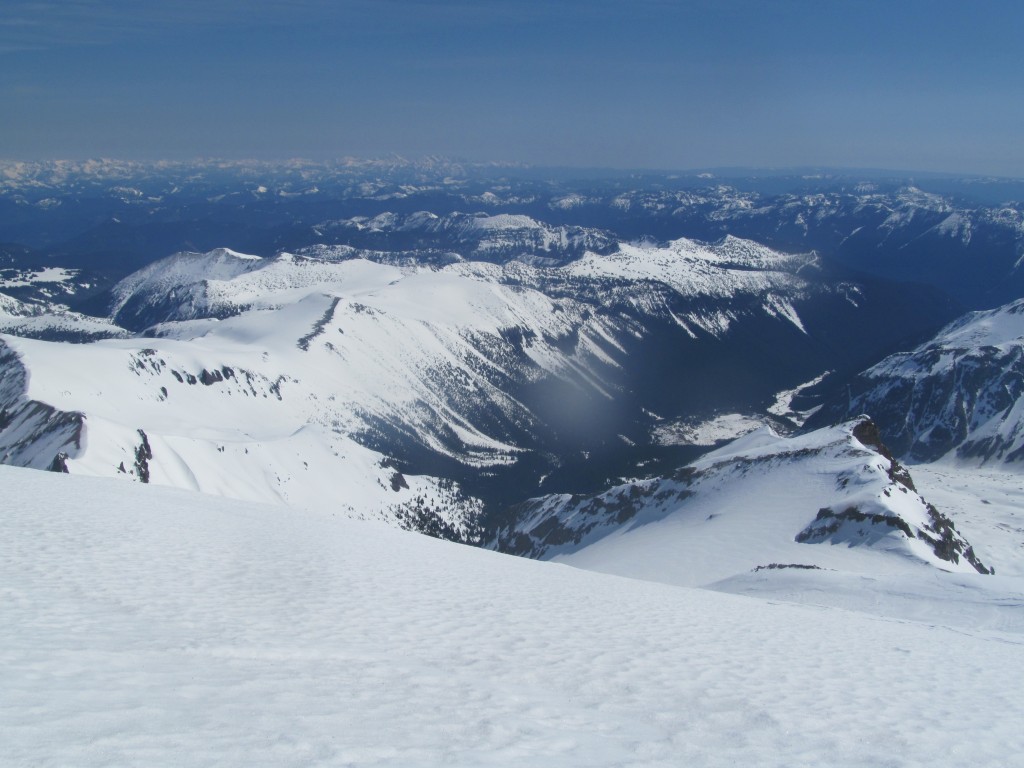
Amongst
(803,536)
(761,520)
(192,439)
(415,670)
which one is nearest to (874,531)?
(803,536)

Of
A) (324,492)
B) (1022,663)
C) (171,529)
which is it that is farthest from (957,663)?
(324,492)

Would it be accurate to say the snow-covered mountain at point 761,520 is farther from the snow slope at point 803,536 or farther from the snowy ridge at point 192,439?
Result: the snowy ridge at point 192,439

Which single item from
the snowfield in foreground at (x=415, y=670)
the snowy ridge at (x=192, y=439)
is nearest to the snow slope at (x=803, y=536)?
the snowfield in foreground at (x=415, y=670)

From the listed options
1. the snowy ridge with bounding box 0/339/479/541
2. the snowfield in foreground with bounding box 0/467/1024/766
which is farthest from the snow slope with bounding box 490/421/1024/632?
the snowy ridge with bounding box 0/339/479/541

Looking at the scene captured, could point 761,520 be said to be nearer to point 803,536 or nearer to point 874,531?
point 803,536

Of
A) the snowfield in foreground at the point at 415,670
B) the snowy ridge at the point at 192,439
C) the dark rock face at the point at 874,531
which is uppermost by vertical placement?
the snowfield in foreground at the point at 415,670

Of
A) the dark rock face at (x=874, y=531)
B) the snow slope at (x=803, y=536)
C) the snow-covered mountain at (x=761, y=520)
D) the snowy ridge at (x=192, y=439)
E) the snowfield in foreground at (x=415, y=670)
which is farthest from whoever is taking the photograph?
the snowy ridge at (x=192, y=439)

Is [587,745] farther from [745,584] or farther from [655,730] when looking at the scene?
[745,584]
